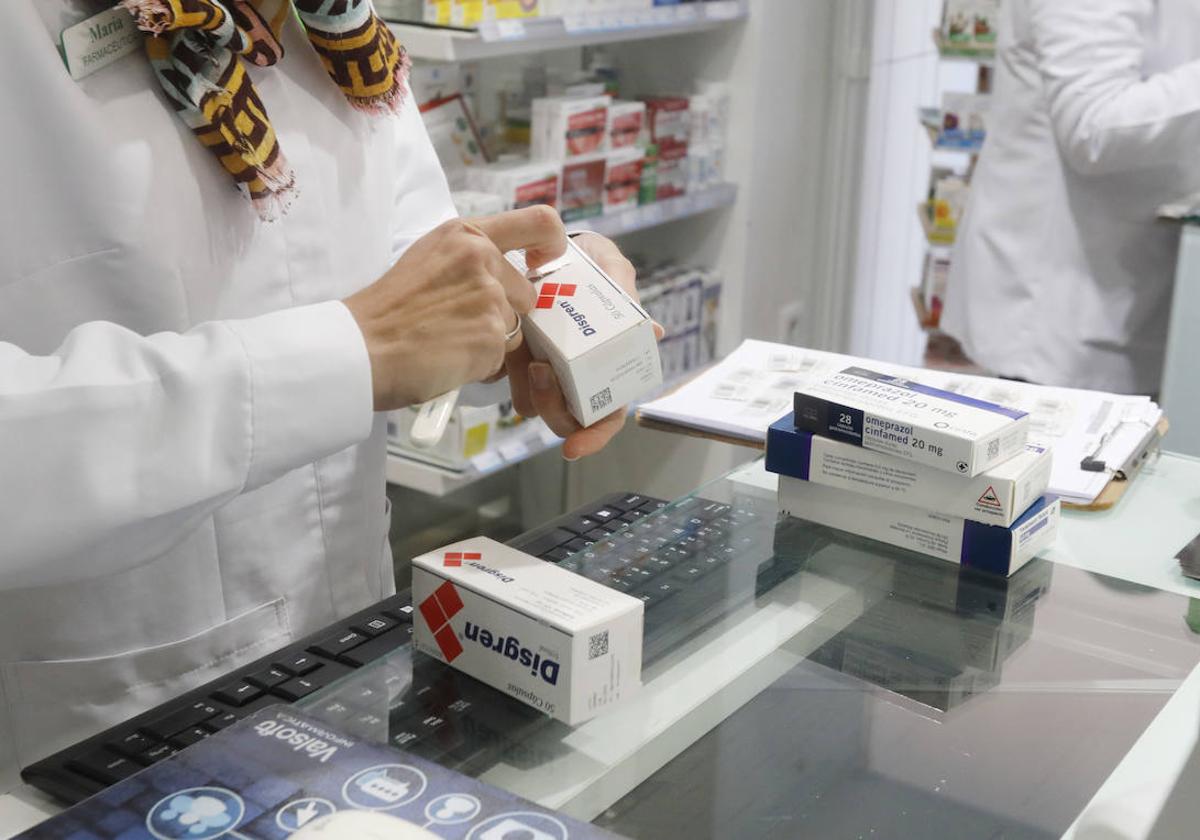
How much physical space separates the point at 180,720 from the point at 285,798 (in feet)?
0.55

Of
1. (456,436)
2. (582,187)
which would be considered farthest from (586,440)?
(582,187)

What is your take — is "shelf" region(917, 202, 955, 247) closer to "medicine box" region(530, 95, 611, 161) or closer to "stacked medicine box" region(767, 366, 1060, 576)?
"medicine box" region(530, 95, 611, 161)

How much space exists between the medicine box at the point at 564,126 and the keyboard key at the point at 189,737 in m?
2.26

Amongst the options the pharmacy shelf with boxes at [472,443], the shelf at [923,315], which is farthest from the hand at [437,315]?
the shelf at [923,315]

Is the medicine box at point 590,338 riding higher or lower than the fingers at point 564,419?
higher

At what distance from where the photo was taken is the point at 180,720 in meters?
0.90

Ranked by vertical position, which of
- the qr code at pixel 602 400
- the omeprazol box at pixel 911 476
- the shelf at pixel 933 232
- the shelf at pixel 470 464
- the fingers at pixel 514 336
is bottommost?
the shelf at pixel 470 464

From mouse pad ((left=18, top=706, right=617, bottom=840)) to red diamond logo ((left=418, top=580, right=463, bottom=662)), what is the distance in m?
0.12

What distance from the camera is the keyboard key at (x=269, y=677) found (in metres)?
0.93

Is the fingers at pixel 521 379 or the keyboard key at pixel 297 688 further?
the fingers at pixel 521 379

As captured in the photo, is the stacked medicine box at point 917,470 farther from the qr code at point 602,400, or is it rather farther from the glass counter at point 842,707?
the qr code at point 602,400

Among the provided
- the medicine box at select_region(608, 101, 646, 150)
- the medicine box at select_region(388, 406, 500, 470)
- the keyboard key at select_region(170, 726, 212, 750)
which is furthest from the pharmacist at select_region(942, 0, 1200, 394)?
the keyboard key at select_region(170, 726, 212, 750)

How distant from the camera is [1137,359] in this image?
292 cm

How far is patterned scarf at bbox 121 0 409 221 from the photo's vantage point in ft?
3.65
